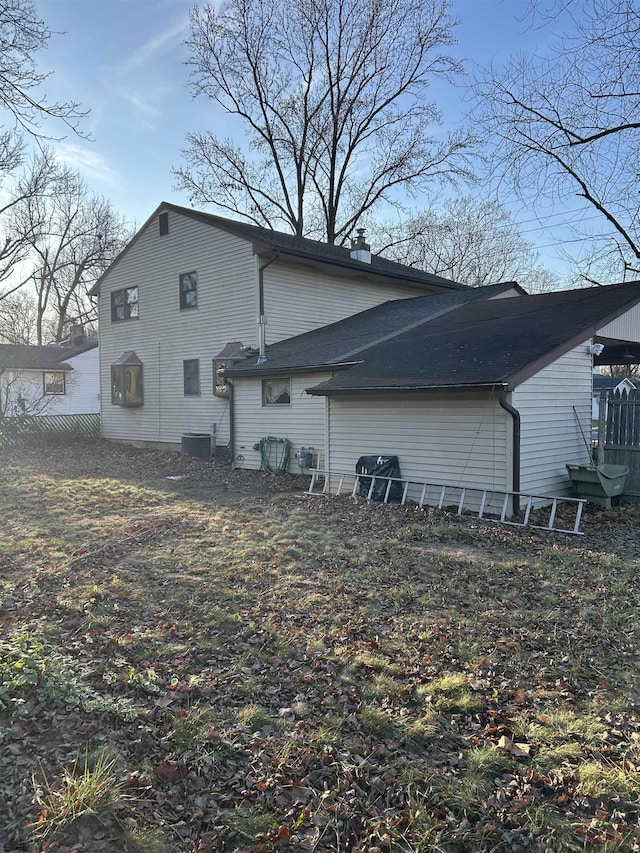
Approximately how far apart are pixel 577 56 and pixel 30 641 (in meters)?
9.69

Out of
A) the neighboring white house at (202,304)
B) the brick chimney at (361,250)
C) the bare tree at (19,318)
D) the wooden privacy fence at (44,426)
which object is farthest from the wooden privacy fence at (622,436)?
the bare tree at (19,318)

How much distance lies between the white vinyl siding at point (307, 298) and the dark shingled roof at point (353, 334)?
273 mm

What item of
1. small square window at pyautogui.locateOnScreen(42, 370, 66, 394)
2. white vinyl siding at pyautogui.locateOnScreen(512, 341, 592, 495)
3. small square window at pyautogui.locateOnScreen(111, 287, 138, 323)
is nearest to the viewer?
white vinyl siding at pyautogui.locateOnScreen(512, 341, 592, 495)

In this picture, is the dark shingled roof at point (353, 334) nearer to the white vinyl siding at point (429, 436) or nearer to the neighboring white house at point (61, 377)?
the white vinyl siding at point (429, 436)

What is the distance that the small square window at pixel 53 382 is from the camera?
2945 centimetres

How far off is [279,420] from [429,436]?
5.05 m

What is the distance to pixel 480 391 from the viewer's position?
331 inches

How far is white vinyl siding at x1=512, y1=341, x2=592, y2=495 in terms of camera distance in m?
8.82

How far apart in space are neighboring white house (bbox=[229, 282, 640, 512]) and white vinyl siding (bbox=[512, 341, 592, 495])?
18 millimetres

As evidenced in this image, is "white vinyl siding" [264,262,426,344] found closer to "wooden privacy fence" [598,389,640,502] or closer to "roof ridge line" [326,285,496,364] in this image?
"roof ridge line" [326,285,496,364]

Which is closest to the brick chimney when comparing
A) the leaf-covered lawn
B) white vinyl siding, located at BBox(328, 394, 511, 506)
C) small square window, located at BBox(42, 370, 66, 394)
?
white vinyl siding, located at BBox(328, 394, 511, 506)

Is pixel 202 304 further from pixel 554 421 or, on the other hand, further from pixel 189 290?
pixel 554 421

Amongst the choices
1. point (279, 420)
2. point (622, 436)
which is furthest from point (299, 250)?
point (622, 436)

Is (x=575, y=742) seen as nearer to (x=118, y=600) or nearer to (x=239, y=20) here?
(x=118, y=600)
